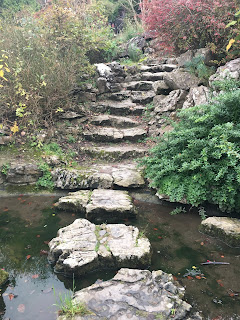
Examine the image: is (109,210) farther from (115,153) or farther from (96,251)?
(115,153)

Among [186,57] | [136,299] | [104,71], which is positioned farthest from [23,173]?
[186,57]

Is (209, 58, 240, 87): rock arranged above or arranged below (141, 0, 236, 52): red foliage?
below

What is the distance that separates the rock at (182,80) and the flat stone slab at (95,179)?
306 centimetres

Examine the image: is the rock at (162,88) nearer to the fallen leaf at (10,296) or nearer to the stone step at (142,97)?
the stone step at (142,97)

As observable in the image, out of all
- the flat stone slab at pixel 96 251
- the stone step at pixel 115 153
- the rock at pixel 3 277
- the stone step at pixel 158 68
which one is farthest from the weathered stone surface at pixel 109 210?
the stone step at pixel 158 68

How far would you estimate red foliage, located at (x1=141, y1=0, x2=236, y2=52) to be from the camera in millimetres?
6109

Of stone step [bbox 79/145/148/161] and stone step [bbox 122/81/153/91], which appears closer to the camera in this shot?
stone step [bbox 79/145/148/161]

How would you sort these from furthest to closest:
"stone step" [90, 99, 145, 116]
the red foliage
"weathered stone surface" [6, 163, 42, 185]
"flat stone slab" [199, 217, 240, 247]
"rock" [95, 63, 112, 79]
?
1. "rock" [95, 63, 112, 79]
2. "stone step" [90, 99, 145, 116]
3. the red foliage
4. "weathered stone surface" [6, 163, 42, 185]
5. "flat stone slab" [199, 217, 240, 247]

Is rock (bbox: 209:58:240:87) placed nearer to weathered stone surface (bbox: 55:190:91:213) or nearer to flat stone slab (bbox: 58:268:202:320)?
weathered stone surface (bbox: 55:190:91:213)

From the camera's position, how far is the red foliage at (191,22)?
6.11 meters

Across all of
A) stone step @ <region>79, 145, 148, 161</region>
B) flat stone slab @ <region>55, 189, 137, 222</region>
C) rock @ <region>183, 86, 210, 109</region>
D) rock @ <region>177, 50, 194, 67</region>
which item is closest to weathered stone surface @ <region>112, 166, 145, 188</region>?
flat stone slab @ <region>55, 189, 137, 222</region>

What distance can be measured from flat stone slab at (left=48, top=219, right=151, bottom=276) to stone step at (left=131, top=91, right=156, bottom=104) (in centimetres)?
581

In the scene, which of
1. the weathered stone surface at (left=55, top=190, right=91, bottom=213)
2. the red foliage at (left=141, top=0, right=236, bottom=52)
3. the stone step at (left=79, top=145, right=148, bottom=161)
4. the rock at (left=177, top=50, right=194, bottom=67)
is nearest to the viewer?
the weathered stone surface at (left=55, top=190, right=91, bottom=213)

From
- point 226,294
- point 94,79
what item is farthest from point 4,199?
point 94,79
